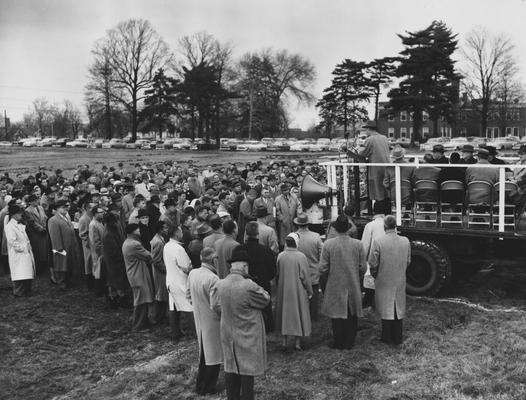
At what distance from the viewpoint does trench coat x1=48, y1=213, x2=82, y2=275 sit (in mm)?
10141

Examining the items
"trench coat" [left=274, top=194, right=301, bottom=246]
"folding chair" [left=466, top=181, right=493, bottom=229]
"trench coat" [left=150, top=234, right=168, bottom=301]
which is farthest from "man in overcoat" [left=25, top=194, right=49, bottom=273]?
"folding chair" [left=466, top=181, right=493, bottom=229]

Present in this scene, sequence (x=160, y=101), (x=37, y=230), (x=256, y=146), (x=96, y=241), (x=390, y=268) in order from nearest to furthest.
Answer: (x=390, y=268)
(x=96, y=241)
(x=37, y=230)
(x=256, y=146)
(x=160, y=101)

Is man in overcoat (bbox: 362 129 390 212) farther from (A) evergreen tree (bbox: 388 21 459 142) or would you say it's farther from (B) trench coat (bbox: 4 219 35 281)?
(A) evergreen tree (bbox: 388 21 459 142)

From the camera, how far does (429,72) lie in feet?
170

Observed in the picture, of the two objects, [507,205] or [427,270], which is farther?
[427,270]

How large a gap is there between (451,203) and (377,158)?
1409 millimetres

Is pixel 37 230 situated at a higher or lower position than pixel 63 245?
higher

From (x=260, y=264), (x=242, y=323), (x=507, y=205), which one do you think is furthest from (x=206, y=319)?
(x=507, y=205)

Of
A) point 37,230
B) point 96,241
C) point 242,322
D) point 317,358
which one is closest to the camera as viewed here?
point 242,322

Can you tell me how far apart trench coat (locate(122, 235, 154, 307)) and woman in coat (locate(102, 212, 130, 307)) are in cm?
80

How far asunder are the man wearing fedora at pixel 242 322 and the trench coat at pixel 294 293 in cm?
144

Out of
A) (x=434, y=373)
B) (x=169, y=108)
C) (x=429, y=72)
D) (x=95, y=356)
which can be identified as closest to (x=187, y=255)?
(x=95, y=356)

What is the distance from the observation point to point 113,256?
8.86 metres

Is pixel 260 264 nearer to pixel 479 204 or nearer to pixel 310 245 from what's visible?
pixel 310 245
